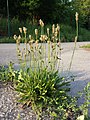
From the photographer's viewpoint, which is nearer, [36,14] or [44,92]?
[44,92]

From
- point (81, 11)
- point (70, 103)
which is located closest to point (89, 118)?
point (70, 103)

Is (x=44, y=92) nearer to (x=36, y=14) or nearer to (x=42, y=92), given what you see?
(x=42, y=92)

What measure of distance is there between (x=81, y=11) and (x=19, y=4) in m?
11.7

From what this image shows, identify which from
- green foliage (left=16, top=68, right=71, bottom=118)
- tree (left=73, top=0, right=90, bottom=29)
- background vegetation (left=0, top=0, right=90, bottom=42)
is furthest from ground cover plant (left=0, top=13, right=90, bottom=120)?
tree (left=73, top=0, right=90, bottom=29)

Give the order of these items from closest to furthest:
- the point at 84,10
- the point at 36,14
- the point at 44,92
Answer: the point at 44,92, the point at 36,14, the point at 84,10

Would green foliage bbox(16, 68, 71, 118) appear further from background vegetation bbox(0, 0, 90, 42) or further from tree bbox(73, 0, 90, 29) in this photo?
tree bbox(73, 0, 90, 29)

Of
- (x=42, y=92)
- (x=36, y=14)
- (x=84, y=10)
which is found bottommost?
(x=42, y=92)

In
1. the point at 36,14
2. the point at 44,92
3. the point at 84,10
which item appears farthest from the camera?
the point at 84,10

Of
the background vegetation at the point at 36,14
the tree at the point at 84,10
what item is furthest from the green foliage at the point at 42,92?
the tree at the point at 84,10


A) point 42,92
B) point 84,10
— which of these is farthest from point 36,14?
point 42,92

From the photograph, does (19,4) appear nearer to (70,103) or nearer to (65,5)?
(65,5)

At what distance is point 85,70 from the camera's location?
23.3 ft

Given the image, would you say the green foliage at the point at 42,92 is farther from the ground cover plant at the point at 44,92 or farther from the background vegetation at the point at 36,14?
the background vegetation at the point at 36,14

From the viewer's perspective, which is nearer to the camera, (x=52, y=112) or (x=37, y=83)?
(x=52, y=112)
